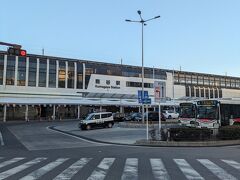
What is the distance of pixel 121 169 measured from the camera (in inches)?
448

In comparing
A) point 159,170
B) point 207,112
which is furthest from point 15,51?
point 207,112

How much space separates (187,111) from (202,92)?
77006mm

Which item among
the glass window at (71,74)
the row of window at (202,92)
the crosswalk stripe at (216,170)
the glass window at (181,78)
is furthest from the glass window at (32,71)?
the crosswalk stripe at (216,170)

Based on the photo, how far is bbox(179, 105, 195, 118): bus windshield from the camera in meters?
31.6

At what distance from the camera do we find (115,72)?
87.2 metres

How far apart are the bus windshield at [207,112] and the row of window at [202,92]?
73.1 meters

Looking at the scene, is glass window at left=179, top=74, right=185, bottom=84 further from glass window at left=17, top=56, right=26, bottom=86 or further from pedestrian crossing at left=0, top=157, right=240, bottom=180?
pedestrian crossing at left=0, top=157, right=240, bottom=180

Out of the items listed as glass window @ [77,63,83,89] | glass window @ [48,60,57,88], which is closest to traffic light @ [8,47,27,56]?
glass window @ [48,60,57,88]

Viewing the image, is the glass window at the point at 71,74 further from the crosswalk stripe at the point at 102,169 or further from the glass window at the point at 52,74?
the crosswalk stripe at the point at 102,169

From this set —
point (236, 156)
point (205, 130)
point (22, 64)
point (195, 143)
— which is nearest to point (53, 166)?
point (236, 156)

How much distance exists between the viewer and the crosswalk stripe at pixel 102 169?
9.92m

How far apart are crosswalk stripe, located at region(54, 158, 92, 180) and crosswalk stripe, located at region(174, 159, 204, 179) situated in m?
3.48

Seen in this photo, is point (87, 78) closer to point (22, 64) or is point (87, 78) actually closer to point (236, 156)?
point (22, 64)

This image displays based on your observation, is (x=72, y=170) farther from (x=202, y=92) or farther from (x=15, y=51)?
(x=202, y=92)
